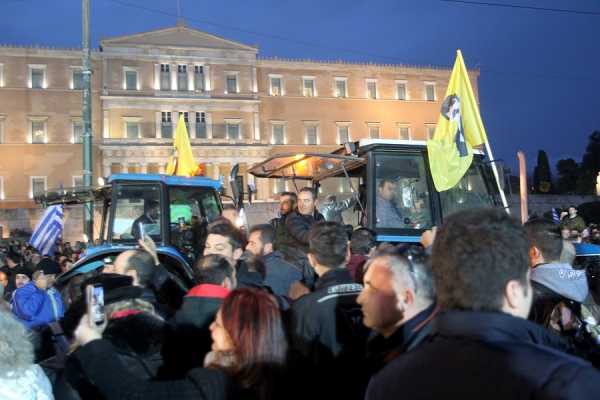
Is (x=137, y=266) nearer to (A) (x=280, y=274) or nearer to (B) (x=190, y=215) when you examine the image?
(A) (x=280, y=274)

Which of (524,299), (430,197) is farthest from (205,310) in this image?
(430,197)

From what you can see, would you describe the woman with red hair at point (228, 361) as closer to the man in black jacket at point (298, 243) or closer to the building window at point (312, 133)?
the man in black jacket at point (298, 243)

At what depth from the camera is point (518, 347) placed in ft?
4.63

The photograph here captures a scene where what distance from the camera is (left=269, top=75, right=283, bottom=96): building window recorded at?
51.7m

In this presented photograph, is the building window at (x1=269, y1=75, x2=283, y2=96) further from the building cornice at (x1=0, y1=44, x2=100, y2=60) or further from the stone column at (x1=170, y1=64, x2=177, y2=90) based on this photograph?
the building cornice at (x1=0, y1=44, x2=100, y2=60)

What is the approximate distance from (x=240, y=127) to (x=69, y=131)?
14245mm

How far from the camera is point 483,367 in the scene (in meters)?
1.42

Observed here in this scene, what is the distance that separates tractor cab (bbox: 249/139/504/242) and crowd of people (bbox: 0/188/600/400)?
8.03 feet

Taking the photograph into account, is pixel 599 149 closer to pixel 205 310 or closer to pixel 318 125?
pixel 318 125

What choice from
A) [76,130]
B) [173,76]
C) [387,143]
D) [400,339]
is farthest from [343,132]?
[400,339]

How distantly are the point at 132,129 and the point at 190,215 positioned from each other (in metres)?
41.3

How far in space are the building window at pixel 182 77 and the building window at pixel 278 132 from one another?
28.3ft

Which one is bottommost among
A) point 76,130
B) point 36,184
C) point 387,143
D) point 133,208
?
point 133,208

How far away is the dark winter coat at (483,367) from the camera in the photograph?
130 centimetres
